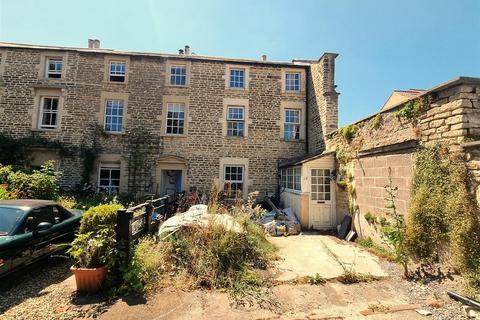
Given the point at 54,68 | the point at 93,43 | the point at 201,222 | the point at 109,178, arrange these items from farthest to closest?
the point at 93,43, the point at 54,68, the point at 109,178, the point at 201,222

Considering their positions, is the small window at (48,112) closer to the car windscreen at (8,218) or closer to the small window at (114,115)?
the small window at (114,115)

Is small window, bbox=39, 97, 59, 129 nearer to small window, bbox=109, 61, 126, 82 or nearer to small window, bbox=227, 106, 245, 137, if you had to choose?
small window, bbox=109, 61, 126, 82

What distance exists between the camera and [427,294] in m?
4.45

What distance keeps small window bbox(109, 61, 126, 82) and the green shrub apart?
34.9 ft

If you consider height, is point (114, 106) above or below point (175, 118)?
above

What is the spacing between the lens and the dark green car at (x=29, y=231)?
427 centimetres

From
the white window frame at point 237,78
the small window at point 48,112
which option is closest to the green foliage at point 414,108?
the white window frame at point 237,78

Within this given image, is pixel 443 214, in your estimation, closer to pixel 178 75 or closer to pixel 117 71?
pixel 178 75

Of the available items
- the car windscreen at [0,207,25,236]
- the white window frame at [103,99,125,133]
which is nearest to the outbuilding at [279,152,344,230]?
the car windscreen at [0,207,25,236]

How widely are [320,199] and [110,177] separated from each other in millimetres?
10522

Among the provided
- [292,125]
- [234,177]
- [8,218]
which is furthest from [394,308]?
[292,125]

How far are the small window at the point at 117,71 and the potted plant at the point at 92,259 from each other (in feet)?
36.5

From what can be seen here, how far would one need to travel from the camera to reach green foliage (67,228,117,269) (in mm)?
4383

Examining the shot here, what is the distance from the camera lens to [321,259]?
6180 mm
